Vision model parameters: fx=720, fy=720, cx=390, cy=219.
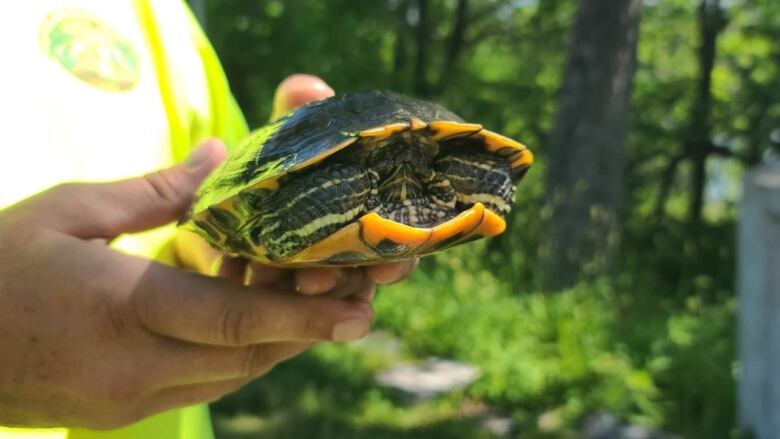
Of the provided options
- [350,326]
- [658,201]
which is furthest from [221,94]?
[658,201]

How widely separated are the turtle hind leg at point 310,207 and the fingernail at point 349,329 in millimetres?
180

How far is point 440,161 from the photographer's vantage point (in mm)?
1168

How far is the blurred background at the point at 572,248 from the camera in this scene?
3189 millimetres

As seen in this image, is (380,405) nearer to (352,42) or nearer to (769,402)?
(769,402)

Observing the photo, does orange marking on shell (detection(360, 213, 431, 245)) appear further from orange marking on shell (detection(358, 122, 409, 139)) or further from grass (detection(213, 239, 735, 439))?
grass (detection(213, 239, 735, 439))

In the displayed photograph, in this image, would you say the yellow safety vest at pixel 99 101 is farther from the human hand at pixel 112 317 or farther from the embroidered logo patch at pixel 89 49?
the human hand at pixel 112 317

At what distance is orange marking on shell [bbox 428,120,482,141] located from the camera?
107cm

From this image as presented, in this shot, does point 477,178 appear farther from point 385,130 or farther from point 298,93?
point 298,93

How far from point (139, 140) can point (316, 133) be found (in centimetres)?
39

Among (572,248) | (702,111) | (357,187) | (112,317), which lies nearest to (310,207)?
(357,187)

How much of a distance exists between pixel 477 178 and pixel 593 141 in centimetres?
329

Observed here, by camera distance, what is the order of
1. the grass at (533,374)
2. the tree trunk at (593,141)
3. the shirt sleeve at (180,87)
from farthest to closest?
the tree trunk at (593,141)
the grass at (533,374)
the shirt sleeve at (180,87)

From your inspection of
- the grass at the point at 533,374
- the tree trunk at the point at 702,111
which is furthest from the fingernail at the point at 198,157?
the tree trunk at the point at 702,111

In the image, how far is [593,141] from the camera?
13.9 feet
